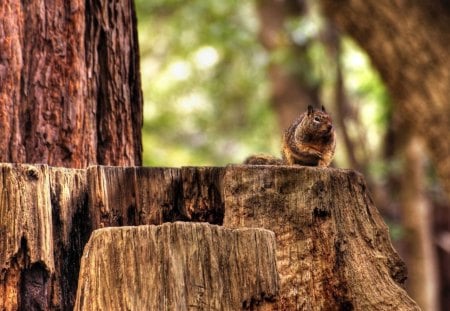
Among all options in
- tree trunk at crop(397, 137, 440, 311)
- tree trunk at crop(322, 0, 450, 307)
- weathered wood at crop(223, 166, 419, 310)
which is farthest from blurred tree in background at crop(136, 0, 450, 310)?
weathered wood at crop(223, 166, 419, 310)

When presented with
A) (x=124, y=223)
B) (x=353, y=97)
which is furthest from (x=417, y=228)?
(x=124, y=223)

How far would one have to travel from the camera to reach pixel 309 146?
4.43 metres

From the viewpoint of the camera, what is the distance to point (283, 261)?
3.45 metres

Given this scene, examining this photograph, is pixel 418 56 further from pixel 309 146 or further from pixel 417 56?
pixel 309 146

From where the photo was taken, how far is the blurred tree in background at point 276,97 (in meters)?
12.1

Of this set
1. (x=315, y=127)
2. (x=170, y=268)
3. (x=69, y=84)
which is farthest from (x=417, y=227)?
(x=170, y=268)

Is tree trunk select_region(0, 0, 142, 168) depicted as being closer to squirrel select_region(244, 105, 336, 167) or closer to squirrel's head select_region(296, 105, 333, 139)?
squirrel select_region(244, 105, 336, 167)

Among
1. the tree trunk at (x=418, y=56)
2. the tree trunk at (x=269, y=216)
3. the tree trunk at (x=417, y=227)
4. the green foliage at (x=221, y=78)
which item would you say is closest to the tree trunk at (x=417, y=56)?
the tree trunk at (x=418, y=56)

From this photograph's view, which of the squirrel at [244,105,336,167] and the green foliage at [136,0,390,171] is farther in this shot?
the green foliage at [136,0,390,171]

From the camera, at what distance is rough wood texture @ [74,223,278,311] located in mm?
2879

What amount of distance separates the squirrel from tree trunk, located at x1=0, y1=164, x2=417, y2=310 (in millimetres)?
803

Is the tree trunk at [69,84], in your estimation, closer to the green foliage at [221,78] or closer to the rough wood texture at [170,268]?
the rough wood texture at [170,268]

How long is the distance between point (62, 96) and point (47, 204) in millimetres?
1175

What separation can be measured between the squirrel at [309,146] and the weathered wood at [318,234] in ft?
2.68
